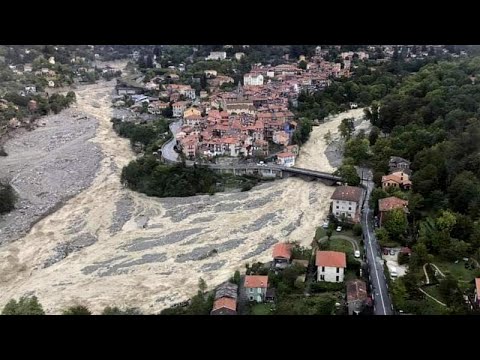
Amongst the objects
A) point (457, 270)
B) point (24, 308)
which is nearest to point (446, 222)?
point (457, 270)

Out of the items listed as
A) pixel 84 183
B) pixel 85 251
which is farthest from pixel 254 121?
pixel 85 251

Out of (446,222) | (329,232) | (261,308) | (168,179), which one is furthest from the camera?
(168,179)

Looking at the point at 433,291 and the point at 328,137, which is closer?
the point at 433,291

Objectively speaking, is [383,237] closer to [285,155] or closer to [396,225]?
[396,225]

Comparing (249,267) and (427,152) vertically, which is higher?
(427,152)

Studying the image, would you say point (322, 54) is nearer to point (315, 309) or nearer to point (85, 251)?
point (85, 251)

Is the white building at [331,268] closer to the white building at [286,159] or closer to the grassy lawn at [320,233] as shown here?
the grassy lawn at [320,233]

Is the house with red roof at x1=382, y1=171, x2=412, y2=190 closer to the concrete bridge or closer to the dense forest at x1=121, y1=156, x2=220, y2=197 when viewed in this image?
the concrete bridge
